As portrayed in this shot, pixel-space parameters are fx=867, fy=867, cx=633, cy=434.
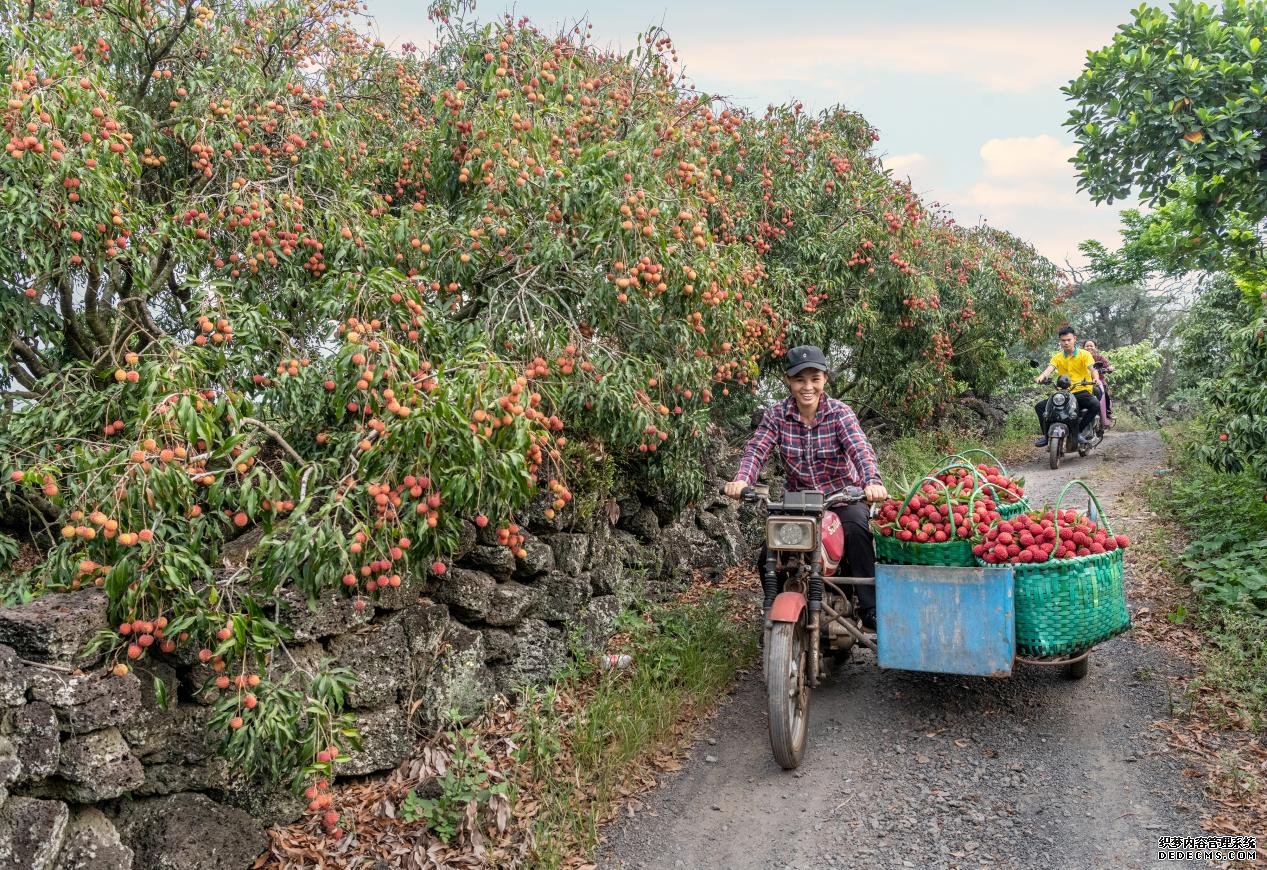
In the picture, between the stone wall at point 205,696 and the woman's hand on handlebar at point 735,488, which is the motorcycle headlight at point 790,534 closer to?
the woman's hand on handlebar at point 735,488

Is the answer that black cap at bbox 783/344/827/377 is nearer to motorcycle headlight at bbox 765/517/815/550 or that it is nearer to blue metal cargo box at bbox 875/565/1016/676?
motorcycle headlight at bbox 765/517/815/550

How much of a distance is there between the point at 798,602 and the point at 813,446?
1.16 m

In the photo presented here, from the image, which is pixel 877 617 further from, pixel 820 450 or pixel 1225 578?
pixel 1225 578

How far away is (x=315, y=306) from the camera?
200 inches

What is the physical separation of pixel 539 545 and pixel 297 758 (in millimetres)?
2321

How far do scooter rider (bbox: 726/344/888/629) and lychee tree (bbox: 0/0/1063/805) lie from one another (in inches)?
31.5

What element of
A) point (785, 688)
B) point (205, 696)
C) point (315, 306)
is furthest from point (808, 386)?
point (205, 696)

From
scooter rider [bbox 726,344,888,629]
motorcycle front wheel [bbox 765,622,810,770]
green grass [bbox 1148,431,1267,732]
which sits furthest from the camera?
scooter rider [bbox 726,344,888,629]

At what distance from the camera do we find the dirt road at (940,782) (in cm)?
399

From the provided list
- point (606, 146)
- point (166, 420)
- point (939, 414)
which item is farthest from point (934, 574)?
point (939, 414)

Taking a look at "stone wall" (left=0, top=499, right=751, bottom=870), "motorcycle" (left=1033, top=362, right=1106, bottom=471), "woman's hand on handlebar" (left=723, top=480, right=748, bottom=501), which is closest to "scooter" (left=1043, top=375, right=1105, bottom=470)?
"motorcycle" (left=1033, top=362, right=1106, bottom=471)

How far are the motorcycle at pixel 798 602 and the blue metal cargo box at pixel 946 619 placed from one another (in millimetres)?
300

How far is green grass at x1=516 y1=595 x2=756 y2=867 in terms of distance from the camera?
4430 mm

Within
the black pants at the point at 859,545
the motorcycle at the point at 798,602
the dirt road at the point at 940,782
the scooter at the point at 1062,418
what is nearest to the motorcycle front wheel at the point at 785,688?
the motorcycle at the point at 798,602
